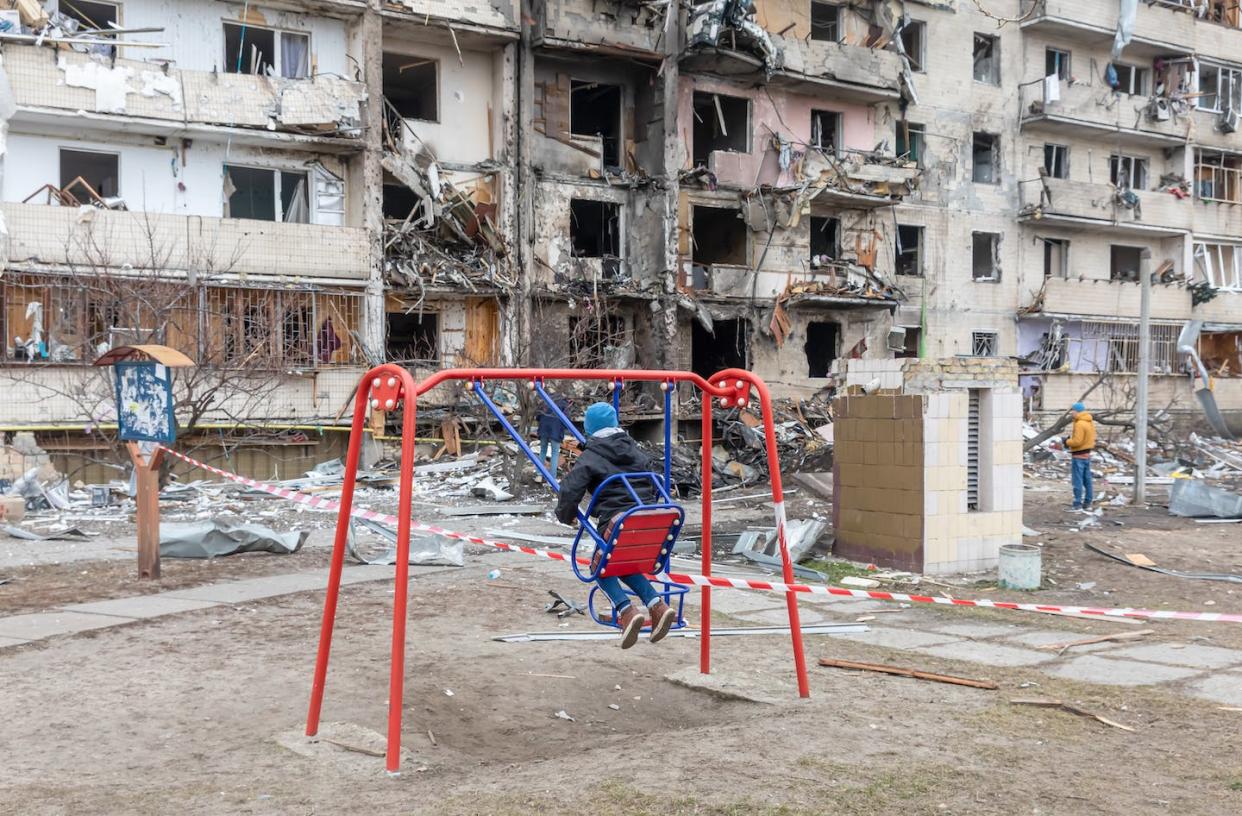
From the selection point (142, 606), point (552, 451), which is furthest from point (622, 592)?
point (552, 451)

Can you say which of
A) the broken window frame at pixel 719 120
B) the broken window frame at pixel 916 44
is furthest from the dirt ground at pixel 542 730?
the broken window frame at pixel 916 44

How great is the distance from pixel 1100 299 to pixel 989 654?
105 feet

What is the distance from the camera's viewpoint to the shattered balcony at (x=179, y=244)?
22172mm

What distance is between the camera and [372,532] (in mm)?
14141

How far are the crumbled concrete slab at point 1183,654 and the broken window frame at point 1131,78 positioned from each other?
1372 inches

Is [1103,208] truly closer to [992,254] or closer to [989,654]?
[992,254]

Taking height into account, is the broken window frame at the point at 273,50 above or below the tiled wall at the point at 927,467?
above

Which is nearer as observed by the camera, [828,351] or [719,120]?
[719,120]

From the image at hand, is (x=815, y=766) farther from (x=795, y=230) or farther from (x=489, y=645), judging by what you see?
(x=795, y=230)

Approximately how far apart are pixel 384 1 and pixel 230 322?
8.15m

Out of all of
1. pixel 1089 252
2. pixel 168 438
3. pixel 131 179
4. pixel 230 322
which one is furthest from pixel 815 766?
pixel 1089 252

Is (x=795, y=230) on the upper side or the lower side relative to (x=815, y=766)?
upper

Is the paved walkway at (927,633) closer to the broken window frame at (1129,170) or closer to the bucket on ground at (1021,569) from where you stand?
the bucket on ground at (1021,569)

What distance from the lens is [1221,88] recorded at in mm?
41156
